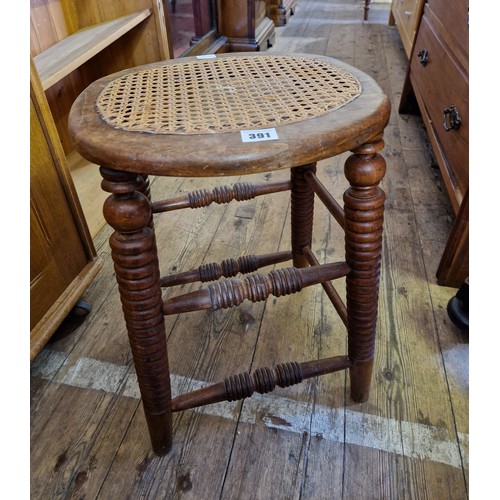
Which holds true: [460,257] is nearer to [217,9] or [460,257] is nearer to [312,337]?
[312,337]

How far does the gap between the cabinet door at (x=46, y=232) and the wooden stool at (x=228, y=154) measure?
202 mm

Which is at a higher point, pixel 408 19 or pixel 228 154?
pixel 228 154

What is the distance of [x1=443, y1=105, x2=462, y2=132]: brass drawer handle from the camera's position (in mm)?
1062

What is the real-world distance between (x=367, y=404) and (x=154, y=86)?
661 millimetres

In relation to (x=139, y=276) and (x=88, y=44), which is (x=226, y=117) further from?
(x=88, y=44)

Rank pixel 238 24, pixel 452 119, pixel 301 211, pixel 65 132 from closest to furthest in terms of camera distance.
Result: pixel 301 211, pixel 452 119, pixel 65 132, pixel 238 24

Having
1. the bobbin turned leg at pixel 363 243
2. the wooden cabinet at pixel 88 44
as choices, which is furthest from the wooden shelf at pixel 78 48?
the bobbin turned leg at pixel 363 243

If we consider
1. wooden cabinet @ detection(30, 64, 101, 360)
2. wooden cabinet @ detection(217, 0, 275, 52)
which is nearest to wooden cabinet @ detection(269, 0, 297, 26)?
wooden cabinet @ detection(217, 0, 275, 52)

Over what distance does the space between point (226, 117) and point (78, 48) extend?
0.85m

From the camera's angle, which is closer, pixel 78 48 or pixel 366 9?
pixel 78 48

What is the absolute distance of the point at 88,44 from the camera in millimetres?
1198

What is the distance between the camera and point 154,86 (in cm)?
68

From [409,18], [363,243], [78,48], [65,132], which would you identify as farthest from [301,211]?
[409,18]

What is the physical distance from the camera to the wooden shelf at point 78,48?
1.03 metres
